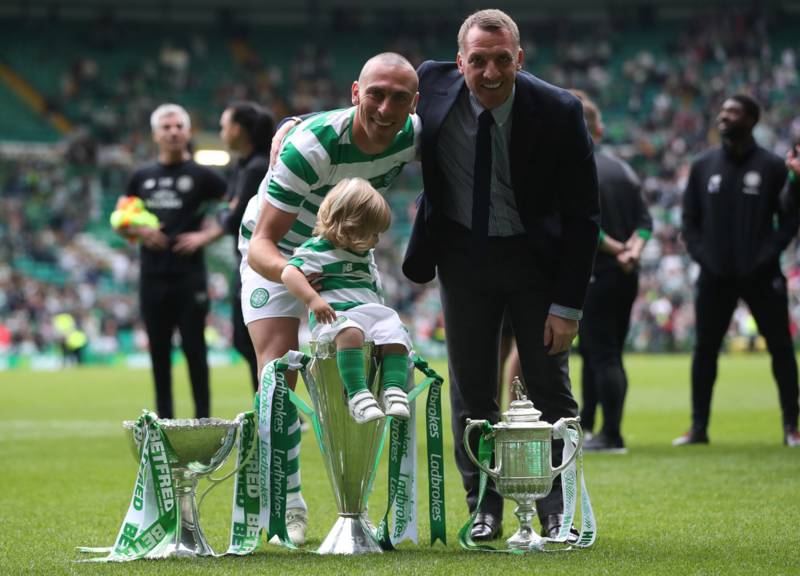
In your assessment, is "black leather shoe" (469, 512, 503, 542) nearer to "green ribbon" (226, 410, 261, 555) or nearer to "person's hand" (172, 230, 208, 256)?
"green ribbon" (226, 410, 261, 555)

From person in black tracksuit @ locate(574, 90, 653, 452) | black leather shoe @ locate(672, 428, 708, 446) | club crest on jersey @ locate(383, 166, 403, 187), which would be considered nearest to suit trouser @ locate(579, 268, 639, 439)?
person in black tracksuit @ locate(574, 90, 653, 452)

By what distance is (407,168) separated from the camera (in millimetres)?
39969

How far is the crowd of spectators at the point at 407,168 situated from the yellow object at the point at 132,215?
23546 mm

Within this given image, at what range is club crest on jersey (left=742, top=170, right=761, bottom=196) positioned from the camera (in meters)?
9.42

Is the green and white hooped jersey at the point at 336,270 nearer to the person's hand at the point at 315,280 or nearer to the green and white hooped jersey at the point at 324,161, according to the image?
the person's hand at the point at 315,280

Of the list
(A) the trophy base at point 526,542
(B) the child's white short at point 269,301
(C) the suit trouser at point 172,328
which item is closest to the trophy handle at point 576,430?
(A) the trophy base at point 526,542

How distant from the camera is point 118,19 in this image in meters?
45.2

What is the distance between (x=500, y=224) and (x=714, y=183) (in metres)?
4.79

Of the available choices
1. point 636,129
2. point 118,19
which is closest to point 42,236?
point 118,19

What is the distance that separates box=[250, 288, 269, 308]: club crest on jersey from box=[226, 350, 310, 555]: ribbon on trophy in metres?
0.65

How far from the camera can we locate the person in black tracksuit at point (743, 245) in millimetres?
9336

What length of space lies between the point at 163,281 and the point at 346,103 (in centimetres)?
3463

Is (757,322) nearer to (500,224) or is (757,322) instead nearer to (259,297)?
(500,224)

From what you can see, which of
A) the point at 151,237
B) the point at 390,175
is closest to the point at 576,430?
the point at 390,175
